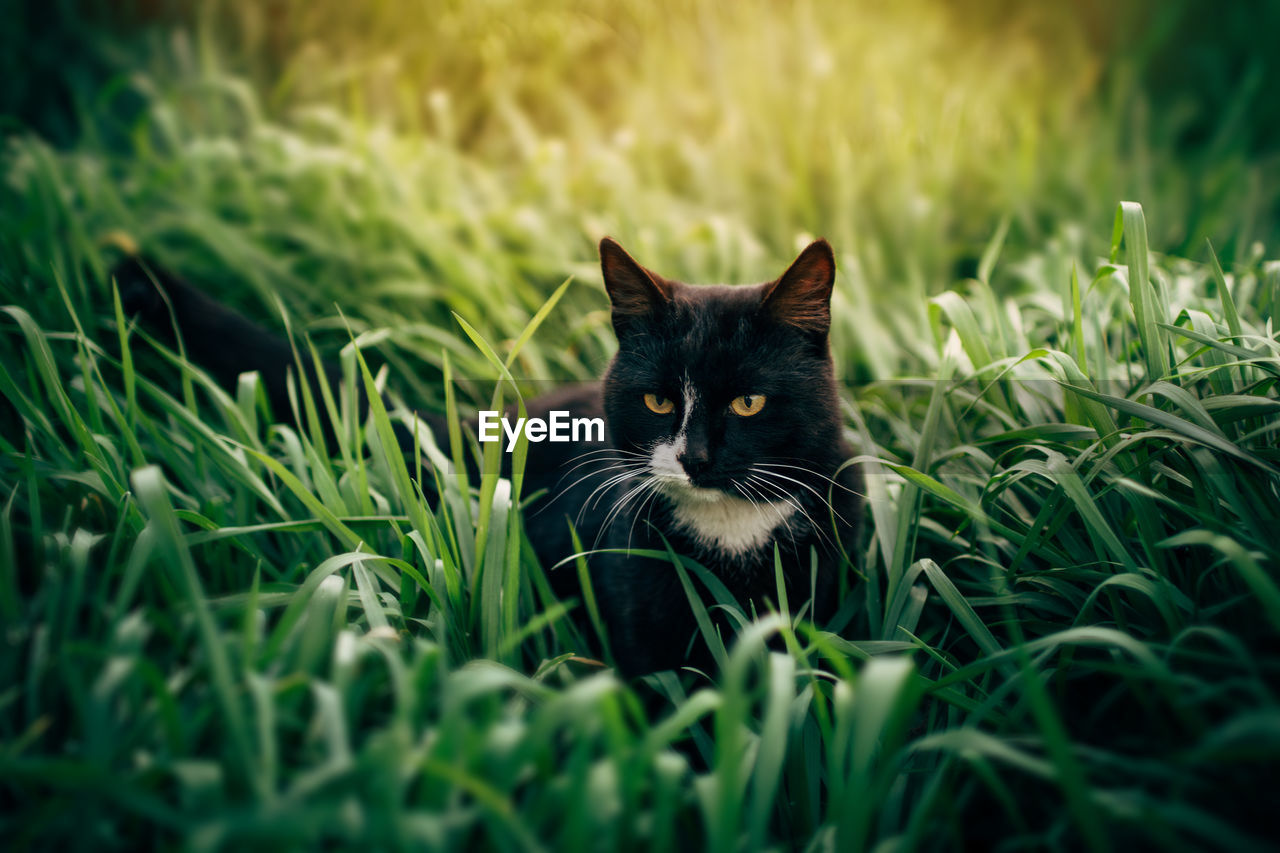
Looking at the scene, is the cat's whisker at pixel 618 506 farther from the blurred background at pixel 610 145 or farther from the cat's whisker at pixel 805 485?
the blurred background at pixel 610 145

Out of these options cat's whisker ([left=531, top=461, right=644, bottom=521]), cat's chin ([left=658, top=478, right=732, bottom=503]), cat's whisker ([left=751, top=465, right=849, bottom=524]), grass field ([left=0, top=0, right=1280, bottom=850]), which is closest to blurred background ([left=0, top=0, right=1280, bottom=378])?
grass field ([left=0, top=0, right=1280, bottom=850])

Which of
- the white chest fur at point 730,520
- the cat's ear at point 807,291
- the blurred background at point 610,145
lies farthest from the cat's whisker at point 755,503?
the blurred background at point 610,145

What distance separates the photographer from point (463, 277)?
2.23 meters

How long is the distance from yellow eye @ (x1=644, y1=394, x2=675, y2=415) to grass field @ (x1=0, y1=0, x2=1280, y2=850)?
0.26 metres

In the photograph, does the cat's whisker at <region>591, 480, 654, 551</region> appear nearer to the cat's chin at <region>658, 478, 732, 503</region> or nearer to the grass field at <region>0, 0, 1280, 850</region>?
the cat's chin at <region>658, 478, 732, 503</region>

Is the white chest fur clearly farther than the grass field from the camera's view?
Yes

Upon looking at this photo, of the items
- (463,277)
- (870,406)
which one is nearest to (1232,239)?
(870,406)

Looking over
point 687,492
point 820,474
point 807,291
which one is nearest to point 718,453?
point 687,492

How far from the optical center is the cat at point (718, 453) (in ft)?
4.08

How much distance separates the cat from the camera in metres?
1.24

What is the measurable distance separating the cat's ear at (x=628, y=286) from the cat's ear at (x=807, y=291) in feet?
0.68

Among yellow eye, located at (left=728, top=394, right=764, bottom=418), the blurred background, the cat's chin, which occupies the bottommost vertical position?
the cat's chin

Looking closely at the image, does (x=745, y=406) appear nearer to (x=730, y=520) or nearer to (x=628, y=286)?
(x=730, y=520)

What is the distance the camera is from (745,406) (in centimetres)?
126
